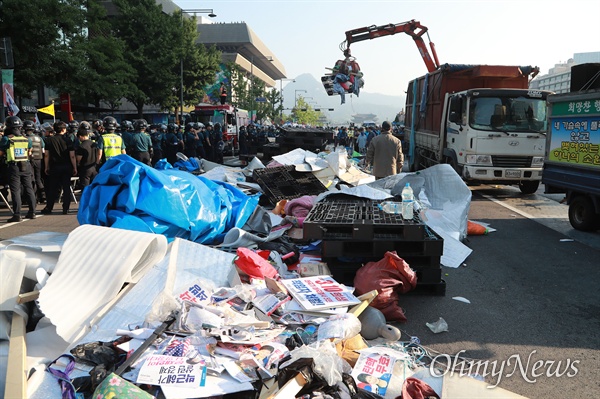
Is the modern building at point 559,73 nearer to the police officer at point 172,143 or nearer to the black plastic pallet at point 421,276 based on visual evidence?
the police officer at point 172,143

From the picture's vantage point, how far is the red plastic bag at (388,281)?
4.56m

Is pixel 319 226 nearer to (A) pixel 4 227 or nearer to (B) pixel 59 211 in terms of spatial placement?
(A) pixel 4 227

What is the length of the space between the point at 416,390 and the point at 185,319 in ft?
5.52

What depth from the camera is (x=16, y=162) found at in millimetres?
9281

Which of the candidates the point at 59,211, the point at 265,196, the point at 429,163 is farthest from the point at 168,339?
the point at 429,163

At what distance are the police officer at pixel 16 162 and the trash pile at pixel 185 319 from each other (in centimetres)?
413

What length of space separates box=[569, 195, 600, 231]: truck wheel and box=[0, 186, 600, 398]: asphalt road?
0.55 feet

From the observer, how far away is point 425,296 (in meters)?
5.29

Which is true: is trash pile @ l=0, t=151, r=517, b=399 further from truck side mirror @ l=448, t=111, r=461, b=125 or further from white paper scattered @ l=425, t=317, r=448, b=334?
truck side mirror @ l=448, t=111, r=461, b=125

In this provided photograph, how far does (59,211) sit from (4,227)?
70.3 inches

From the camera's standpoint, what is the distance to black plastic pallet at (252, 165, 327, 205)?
9.51 meters

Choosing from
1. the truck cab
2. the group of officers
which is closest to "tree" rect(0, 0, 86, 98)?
the group of officers

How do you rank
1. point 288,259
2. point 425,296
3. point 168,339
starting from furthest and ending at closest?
point 288,259 < point 425,296 < point 168,339

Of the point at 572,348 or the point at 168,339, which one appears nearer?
the point at 168,339
